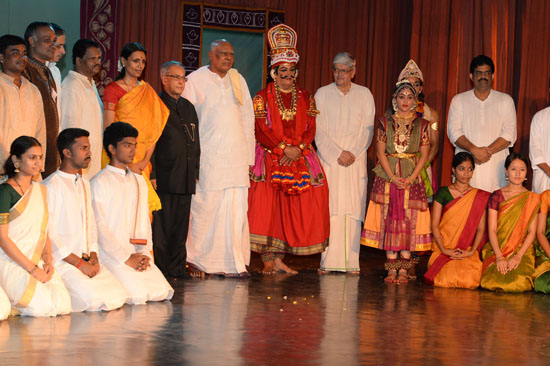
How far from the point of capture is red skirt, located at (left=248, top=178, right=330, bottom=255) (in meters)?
6.82

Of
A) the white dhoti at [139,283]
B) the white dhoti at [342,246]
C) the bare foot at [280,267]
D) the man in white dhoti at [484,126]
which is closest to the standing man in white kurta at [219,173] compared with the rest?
the bare foot at [280,267]

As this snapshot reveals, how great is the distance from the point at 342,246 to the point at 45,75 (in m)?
2.86

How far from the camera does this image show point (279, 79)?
6848 millimetres

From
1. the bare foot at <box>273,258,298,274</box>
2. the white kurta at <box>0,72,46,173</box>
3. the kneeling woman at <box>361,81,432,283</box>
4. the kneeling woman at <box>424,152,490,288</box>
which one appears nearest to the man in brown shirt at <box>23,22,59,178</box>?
the white kurta at <box>0,72,46,173</box>

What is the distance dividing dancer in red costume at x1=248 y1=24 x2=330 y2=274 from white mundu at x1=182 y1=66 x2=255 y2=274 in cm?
26

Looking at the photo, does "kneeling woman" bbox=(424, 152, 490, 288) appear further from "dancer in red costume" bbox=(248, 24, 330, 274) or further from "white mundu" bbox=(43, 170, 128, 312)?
"white mundu" bbox=(43, 170, 128, 312)

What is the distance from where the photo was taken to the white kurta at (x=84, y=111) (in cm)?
575

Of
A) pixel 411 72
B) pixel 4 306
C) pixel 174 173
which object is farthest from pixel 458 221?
pixel 4 306

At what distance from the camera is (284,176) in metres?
6.73

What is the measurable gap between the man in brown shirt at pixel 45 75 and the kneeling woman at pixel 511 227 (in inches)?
128

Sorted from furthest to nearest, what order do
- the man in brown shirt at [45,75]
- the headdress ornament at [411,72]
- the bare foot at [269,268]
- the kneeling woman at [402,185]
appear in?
1. the headdress ornament at [411,72]
2. the bare foot at [269,268]
3. the kneeling woman at [402,185]
4. the man in brown shirt at [45,75]

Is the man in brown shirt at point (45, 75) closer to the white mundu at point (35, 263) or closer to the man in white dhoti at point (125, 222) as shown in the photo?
the man in white dhoti at point (125, 222)

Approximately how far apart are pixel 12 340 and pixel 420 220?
3.74m

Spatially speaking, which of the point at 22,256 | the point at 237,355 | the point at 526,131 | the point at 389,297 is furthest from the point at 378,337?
the point at 526,131
